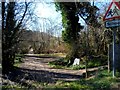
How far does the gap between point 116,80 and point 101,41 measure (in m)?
11.8

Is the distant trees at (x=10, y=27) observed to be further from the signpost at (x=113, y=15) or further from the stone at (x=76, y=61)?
the stone at (x=76, y=61)

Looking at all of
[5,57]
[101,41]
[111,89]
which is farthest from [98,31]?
[111,89]

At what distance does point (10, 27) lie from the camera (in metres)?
11.9

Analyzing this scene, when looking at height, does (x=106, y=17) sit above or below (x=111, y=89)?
above

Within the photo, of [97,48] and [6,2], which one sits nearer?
[6,2]

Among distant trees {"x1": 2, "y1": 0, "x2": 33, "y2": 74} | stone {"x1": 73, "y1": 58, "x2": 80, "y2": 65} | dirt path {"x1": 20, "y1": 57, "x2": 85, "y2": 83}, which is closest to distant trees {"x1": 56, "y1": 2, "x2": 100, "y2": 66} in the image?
stone {"x1": 73, "y1": 58, "x2": 80, "y2": 65}

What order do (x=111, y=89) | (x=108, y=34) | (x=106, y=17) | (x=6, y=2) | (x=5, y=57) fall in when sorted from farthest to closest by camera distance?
(x=108, y=34)
(x=5, y=57)
(x=6, y=2)
(x=106, y=17)
(x=111, y=89)

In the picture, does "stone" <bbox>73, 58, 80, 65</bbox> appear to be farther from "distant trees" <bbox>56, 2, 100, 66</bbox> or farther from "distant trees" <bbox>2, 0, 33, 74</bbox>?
"distant trees" <bbox>2, 0, 33, 74</bbox>

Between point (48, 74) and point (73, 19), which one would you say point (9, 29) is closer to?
point (48, 74)

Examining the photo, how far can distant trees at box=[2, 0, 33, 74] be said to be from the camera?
465 inches

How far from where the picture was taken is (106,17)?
10.9m

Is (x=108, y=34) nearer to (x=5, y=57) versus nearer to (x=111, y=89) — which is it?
(x=5, y=57)

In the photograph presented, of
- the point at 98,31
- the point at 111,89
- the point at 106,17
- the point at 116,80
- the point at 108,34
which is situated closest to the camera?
the point at 111,89

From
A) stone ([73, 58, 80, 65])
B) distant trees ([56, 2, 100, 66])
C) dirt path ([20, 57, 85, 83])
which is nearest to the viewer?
dirt path ([20, 57, 85, 83])
